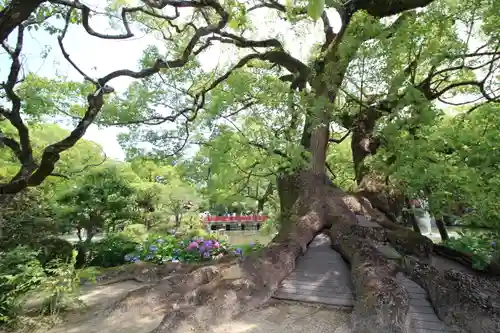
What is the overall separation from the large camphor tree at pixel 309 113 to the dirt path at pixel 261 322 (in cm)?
20

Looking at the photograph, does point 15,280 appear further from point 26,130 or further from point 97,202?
point 97,202

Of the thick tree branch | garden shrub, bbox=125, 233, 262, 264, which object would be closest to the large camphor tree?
the thick tree branch

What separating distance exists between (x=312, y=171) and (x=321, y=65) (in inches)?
96.6

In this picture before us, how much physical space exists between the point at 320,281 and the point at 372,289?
1.03 m

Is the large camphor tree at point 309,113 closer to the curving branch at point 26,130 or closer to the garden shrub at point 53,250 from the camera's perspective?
the curving branch at point 26,130

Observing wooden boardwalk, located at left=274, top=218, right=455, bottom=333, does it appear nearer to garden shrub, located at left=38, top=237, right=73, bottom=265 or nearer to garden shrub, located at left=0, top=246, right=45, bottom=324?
garden shrub, located at left=0, top=246, right=45, bottom=324

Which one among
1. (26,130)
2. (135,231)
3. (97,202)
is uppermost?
(26,130)

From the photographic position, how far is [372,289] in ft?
12.8

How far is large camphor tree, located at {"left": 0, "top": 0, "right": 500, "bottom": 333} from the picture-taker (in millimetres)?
3973

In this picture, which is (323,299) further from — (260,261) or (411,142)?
(411,142)

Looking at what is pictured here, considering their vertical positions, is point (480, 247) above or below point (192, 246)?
above

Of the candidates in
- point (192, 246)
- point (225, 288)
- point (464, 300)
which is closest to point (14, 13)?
point (225, 288)

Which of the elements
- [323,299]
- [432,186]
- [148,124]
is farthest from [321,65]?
[323,299]

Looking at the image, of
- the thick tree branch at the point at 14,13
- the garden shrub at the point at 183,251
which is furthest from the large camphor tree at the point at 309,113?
the garden shrub at the point at 183,251
